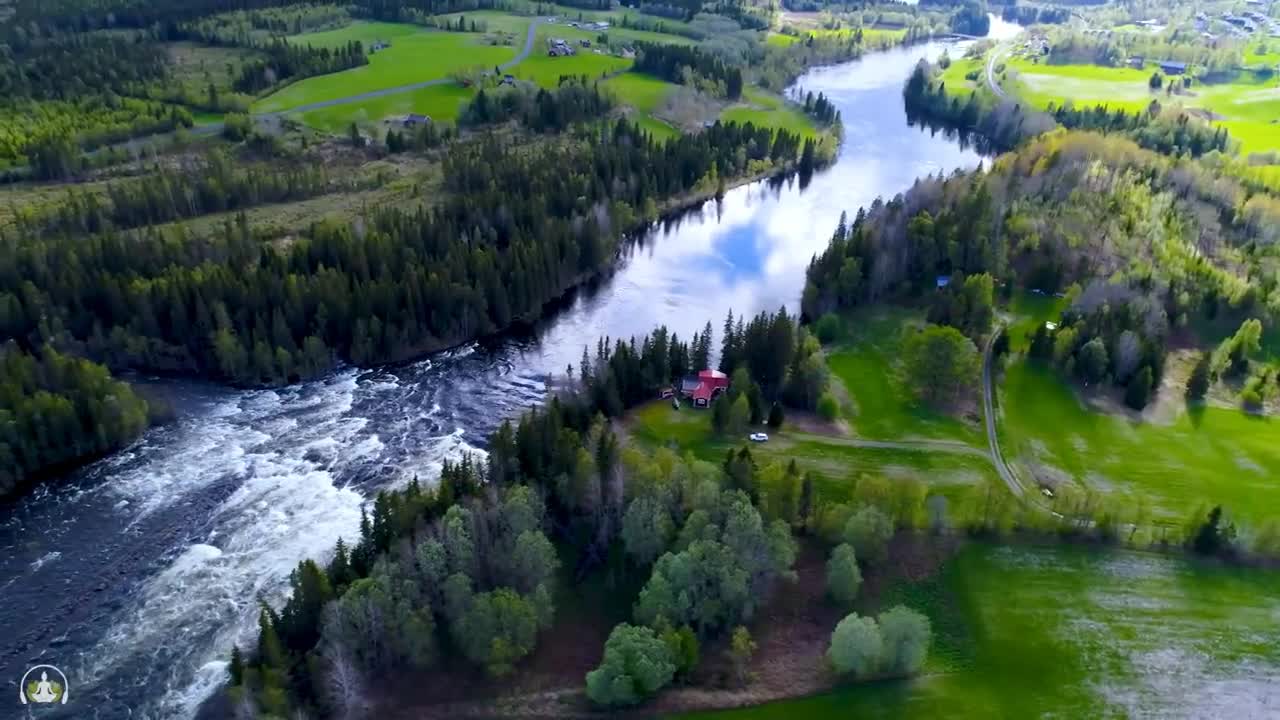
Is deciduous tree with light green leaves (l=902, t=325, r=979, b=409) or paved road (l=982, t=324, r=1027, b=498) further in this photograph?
deciduous tree with light green leaves (l=902, t=325, r=979, b=409)

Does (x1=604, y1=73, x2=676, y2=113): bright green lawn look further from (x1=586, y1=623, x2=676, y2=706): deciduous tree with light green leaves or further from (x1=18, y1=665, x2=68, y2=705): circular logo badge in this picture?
(x1=18, y1=665, x2=68, y2=705): circular logo badge

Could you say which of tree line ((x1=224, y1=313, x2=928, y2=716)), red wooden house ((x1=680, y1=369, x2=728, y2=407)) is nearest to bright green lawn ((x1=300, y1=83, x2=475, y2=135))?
red wooden house ((x1=680, y1=369, x2=728, y2=407))

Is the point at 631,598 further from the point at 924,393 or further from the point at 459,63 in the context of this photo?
the point at 459,63

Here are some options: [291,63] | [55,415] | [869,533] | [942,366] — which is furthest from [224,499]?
[291,63]

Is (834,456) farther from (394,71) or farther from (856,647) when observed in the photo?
(394,71)

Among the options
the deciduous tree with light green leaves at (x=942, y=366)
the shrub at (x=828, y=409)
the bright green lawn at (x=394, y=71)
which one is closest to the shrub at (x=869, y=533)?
the shrub at (x=828, y=409)

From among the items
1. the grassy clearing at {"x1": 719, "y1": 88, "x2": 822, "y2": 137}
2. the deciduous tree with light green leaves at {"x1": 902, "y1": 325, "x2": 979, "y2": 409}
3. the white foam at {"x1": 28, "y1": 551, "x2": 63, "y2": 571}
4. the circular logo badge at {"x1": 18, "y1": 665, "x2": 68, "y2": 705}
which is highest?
the grassy clearing at {"x1": 719, "y1": 88, "x2": 822, "y2": 137}

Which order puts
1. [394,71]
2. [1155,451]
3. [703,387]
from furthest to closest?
[394,71], [703,387], [1155,451]
